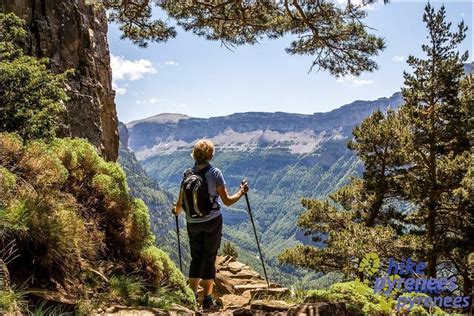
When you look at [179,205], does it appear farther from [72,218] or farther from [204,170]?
[72,218]

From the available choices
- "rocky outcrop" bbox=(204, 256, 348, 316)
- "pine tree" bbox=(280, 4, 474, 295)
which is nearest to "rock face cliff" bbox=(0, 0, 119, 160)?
"rocky outcrop" bbox=(204, 256, 348, 316)

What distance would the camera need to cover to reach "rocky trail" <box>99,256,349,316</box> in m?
4.77

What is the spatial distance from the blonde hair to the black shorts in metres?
0.90

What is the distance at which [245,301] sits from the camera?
30.8 ft

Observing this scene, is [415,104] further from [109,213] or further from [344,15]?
[109,213]

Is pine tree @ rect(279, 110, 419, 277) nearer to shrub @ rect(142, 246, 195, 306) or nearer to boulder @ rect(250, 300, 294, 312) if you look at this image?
shrub @ rect(142, 246, 195, 306)

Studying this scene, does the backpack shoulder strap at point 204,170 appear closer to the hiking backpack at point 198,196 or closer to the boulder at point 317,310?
the hiking backpack at point 198,196

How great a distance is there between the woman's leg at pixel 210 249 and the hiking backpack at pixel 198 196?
9.2 inches

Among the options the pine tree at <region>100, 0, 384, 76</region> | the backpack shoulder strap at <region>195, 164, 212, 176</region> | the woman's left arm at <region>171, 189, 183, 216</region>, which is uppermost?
the pine tree at <region>100, 0, 384, 76</region>

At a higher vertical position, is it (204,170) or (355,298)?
(204,170)

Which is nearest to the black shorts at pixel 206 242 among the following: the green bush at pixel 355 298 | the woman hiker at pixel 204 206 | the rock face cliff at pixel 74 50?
the woman hiker at pixel 204 206

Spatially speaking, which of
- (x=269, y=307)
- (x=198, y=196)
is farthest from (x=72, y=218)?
(x=269, y=307)

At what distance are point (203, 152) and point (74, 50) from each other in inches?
320

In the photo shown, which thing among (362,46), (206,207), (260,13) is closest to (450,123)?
(362,46)
